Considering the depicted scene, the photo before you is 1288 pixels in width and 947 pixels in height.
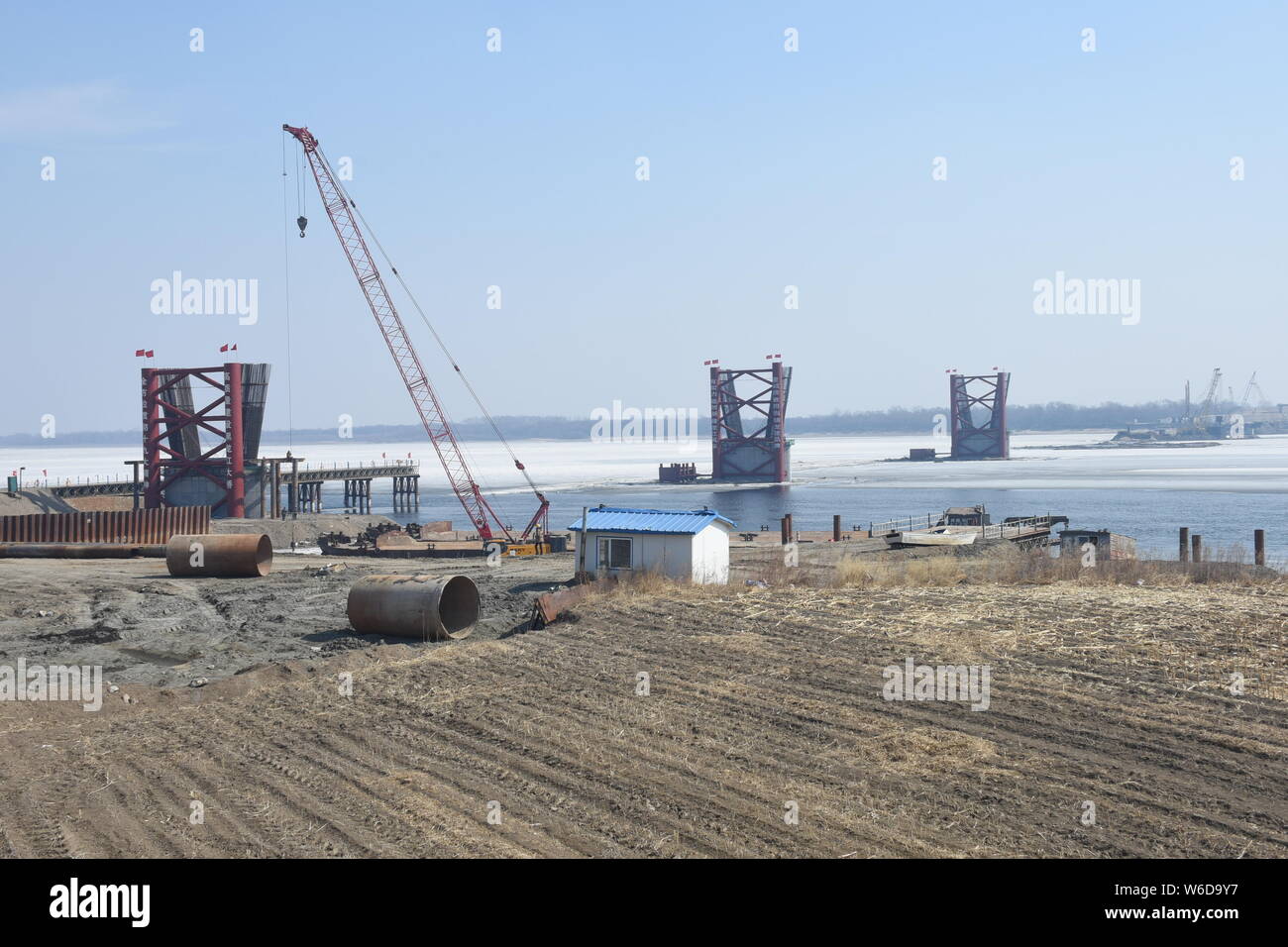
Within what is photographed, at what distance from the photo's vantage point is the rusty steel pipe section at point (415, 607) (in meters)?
22.5

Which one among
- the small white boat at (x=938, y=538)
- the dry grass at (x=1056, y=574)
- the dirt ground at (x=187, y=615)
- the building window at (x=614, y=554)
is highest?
the building window at (x=614, y=554)

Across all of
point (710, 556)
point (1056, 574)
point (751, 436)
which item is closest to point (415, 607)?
point (710, 556)

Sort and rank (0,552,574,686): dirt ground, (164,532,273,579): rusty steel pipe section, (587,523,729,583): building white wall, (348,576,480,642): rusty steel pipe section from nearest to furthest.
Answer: (0,552,574,686): dirt ground < (348,576,480,642): rusty steel pipe section < (587,523,729,583): building white wall < (164,532,273,579): rusty steel pipe section

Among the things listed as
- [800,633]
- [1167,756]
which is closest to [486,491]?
[800,633]

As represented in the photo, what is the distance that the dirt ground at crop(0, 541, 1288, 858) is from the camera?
10414 mm

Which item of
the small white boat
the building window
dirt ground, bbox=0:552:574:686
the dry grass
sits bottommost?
dirt ground, bbox=0:552:574:686

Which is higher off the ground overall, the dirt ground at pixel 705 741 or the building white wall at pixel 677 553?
the building white wall at pixel 677 553

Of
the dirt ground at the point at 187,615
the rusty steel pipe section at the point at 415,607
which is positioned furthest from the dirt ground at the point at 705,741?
the rusty steel pipe section at the point at 415,607

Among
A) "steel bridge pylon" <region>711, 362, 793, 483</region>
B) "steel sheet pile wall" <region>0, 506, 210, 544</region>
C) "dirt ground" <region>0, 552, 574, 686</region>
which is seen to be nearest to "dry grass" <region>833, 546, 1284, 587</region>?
"dirt ground" <region>0, 552, 574, 686</region>

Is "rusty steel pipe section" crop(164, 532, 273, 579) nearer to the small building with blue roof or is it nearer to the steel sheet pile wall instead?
the small building with blue roof

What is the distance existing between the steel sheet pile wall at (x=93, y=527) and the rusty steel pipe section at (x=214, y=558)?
1181 centimetres

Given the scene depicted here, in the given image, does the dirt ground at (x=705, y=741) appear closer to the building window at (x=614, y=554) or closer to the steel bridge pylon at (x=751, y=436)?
the building window at (x=614, y=554)

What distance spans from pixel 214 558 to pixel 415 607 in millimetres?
14644
